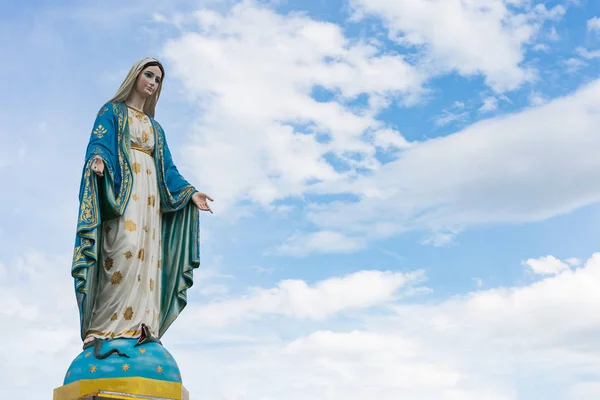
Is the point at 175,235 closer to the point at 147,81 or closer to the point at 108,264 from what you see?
the point at 108,264

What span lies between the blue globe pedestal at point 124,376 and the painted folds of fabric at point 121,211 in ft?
2.40

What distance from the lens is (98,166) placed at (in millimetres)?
11891

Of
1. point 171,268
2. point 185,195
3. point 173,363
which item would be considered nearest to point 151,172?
point 185,195

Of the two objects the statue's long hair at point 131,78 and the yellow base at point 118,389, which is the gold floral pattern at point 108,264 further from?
the statue's long hair at point 131,78

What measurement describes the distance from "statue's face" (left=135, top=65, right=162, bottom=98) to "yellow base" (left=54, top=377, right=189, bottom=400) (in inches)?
194

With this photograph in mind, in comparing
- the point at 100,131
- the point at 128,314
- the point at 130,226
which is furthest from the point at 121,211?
the point at 128,314

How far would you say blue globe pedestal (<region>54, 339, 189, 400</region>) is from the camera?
35.3 feet

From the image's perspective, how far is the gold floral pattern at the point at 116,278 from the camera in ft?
38.7

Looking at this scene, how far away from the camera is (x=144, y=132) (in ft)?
42.6

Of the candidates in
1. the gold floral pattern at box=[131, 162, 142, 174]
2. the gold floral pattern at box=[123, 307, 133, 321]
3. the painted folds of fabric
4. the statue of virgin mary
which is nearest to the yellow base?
the statue of virgin mary

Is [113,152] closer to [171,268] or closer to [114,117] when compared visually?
[114,117]

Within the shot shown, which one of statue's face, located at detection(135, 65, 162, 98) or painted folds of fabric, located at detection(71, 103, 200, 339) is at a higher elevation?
statue's face, located at detection(135, 65, 162, 98)

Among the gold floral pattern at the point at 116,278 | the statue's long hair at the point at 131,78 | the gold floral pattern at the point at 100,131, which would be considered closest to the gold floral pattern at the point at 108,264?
the gold floral pattern at the point at 116,278

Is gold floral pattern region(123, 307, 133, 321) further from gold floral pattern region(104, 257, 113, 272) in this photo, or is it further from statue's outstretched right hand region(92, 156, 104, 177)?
statue's outstretched right hand region(92, 156, 104, 177)
